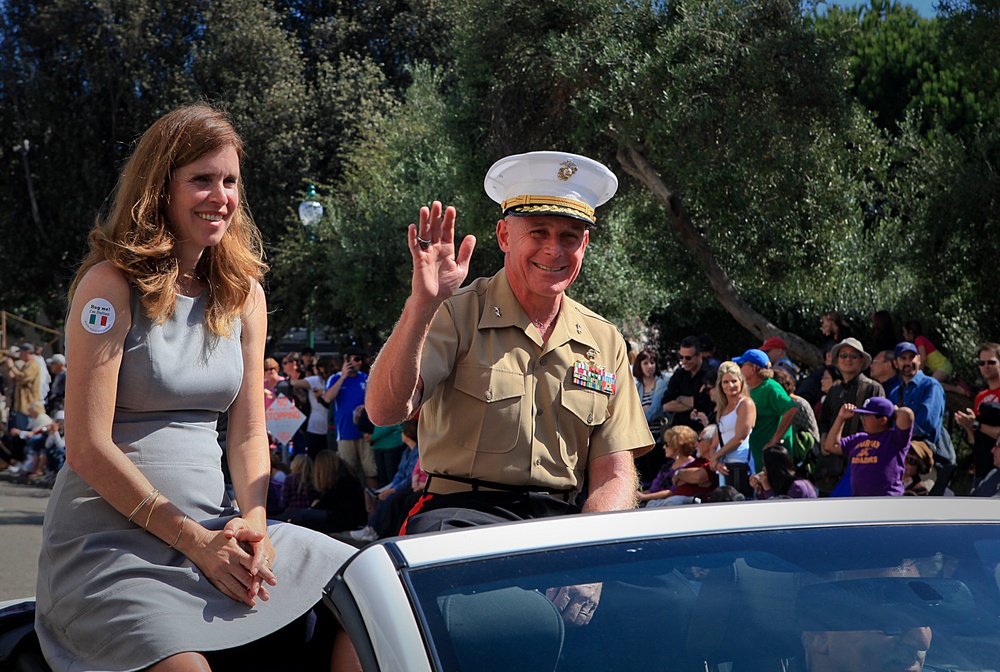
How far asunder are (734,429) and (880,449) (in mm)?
1403

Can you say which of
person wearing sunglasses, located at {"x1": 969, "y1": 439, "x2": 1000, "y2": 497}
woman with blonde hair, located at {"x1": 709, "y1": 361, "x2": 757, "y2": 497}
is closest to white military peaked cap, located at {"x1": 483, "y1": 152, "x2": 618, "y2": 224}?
person wearing sunglasses, located at {"x1": 969, "y1": 439, "x2": 1000, "y2": 497}

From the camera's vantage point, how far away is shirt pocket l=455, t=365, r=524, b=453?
3131mm

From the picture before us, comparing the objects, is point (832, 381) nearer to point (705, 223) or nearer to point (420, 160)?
point (705, 223)

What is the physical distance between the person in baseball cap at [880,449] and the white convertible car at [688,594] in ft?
17.4

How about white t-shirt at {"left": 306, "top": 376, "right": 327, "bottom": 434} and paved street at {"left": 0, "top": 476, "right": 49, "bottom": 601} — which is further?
white t-shirt at {"left": 306, "top": 376, "right": 327, "bottom": 434}

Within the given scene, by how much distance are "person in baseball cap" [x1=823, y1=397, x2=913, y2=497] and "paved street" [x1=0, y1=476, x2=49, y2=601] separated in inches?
220

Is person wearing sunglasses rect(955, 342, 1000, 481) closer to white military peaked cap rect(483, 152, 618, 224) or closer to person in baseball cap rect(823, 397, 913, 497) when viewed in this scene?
person in baseball cap rect(823, 397, 913, 497)

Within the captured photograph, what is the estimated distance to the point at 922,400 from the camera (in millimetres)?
8148

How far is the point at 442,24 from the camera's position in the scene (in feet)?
108

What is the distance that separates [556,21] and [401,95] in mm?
18631

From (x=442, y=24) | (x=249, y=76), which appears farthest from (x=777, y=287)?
(x=442, y=24)

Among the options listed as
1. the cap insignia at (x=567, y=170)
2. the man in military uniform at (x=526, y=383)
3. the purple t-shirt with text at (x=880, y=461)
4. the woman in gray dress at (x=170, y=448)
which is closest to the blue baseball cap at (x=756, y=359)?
the purple t-shirt with text at (x=880, y=461)

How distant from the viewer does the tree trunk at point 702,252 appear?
518 inches

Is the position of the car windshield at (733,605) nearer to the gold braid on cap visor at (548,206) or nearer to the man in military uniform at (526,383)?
the man in military uniform at (526,383)
